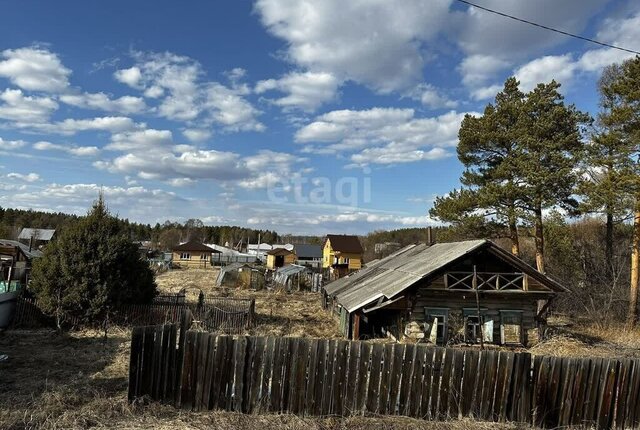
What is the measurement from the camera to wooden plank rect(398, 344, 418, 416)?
8727 mm

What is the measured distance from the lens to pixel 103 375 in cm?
1118

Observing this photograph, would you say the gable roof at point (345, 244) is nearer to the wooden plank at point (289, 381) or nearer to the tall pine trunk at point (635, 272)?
the tall pine trunk at point (635, 272)

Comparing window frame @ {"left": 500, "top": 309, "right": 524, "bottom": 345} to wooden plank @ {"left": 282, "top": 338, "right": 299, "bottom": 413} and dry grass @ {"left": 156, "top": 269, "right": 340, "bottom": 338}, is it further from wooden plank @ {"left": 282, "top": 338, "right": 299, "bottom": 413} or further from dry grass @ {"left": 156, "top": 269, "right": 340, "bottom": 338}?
wooden plank @ {"left": 282, "top": 338, "right": 299, "bottom": 413}

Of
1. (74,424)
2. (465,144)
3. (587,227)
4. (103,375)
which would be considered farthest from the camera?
(587,227)

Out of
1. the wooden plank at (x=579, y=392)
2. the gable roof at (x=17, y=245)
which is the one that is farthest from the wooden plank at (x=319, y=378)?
the gable roof at (x=17, y=245)

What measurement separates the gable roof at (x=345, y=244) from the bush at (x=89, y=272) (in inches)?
2147

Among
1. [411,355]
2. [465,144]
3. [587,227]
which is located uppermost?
[465,144]

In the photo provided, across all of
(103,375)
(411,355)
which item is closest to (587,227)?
(411,355)

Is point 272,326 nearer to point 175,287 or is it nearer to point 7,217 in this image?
point 175,287

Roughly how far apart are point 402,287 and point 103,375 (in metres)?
10.5

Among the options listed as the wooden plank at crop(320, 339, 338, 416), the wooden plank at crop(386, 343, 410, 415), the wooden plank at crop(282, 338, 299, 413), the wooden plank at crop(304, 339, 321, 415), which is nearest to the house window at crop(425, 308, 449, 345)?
the wooden plank at crop(386, 343, 410, 415)

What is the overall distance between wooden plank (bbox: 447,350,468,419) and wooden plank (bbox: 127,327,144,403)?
587 centimetres

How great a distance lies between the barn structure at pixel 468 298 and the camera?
18062 millimetres

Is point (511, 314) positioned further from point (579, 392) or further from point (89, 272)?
point (89, 272)
